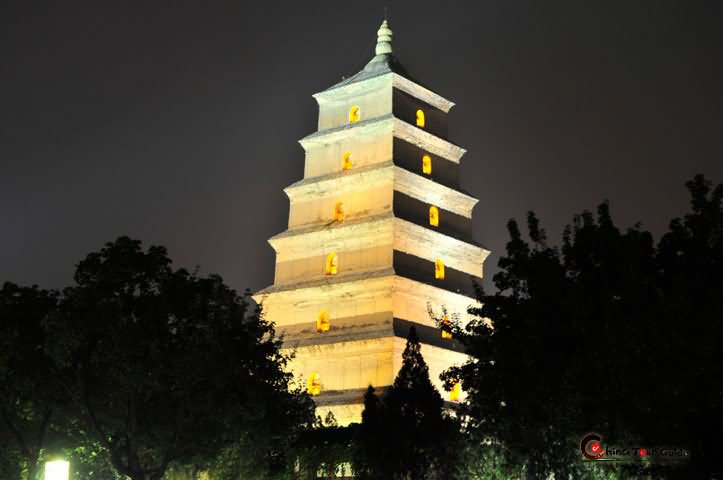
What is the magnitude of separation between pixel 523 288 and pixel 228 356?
8064 mm

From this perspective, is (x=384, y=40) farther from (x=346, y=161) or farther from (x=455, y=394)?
(x=455, y=394)

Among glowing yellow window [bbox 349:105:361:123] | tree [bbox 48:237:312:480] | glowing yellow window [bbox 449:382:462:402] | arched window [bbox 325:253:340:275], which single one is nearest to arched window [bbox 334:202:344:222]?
arched window [bbox 325:253:340:275]

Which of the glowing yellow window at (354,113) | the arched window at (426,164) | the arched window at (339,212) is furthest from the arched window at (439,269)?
the glowing yellow window at (354,113)

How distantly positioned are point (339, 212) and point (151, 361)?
18.1 m

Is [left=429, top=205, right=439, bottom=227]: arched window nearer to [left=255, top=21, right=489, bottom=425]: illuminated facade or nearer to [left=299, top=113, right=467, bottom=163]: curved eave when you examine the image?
[left=255, top=21, right=489, bottom=425]: illuminated facade

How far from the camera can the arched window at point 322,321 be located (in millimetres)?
38375

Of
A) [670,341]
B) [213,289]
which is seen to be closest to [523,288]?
[670,341]

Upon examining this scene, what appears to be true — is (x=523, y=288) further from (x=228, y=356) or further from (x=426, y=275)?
(x=426, y=275)

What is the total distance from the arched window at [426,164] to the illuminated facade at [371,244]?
4 centimetres

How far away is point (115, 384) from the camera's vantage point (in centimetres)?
2331

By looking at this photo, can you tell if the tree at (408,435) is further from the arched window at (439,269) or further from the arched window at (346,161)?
the arched window at (346,161)

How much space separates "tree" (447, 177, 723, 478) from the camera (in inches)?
632

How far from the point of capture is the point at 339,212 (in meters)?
40.2

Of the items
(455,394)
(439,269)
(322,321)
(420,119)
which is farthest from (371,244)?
(420,119)
